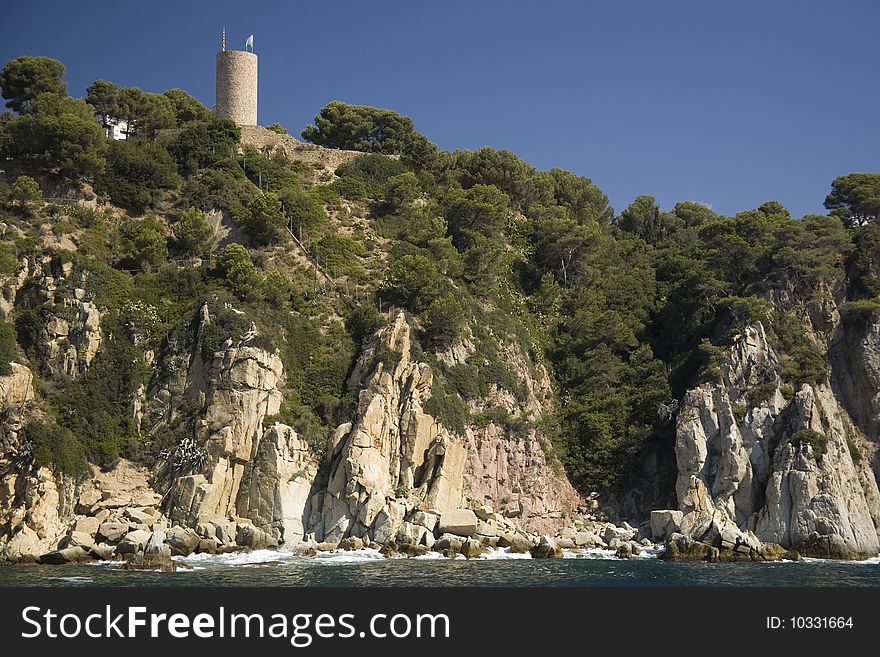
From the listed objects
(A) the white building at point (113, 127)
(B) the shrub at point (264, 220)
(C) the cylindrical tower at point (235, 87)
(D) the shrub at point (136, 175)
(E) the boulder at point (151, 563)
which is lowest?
(E) the boulder at point (151, 563)

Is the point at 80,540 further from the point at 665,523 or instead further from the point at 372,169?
the point at 372,169

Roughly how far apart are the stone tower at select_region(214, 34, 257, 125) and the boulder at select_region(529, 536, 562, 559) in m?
43.2

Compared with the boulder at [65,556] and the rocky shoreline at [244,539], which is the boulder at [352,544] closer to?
the rocky shoreline at [244,539]

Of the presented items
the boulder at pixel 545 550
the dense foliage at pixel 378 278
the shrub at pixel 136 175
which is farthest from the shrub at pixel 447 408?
the shrub at pixel 136 175

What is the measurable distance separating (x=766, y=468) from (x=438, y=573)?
21.9 meters

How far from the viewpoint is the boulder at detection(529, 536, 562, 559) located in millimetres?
48906

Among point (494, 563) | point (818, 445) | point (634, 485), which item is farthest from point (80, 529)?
point (818, 445)

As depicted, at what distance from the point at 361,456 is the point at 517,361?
16.4m

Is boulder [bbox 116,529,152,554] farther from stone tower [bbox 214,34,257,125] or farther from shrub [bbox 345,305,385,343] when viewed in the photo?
stone tower [bbox 214,34,257,125]

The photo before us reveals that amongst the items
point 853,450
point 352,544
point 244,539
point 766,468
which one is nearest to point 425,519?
point 352,544

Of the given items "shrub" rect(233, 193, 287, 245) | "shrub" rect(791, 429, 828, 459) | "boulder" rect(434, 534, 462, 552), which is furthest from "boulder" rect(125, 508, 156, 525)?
"shrub" rect(791, 429, 828, 459)

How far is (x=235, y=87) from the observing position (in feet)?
260

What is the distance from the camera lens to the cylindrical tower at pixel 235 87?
79.2 meters

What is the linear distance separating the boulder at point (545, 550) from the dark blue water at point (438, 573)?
1204 millimetres
